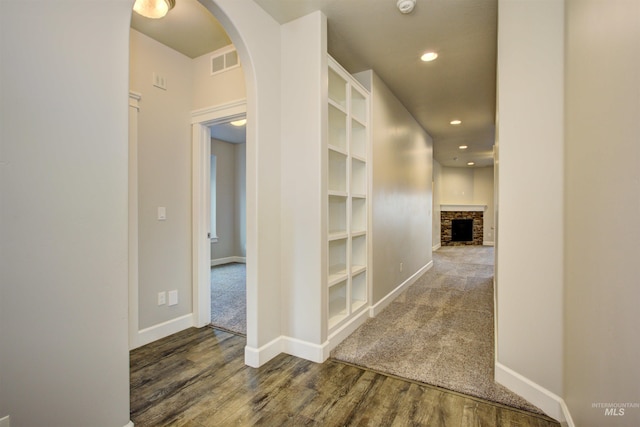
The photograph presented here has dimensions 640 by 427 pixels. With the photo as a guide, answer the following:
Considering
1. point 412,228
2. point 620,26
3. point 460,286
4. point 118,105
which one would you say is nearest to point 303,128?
point 118,105

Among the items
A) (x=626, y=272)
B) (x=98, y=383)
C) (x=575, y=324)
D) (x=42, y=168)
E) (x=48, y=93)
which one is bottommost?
(x=98, y=383)

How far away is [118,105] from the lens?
4.61 ft

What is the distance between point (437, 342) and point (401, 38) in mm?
2595

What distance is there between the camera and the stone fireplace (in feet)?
33.5

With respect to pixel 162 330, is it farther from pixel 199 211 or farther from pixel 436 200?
pixel 436 200

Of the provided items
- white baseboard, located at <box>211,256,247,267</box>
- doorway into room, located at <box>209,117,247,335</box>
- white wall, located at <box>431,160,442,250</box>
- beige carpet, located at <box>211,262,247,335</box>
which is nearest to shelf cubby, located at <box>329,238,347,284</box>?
beige carpet, located at <box>211,262,247,335</box>

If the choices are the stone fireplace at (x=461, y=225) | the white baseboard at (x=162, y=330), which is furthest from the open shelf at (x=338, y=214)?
the stone fireplace at (x=461, y=225)

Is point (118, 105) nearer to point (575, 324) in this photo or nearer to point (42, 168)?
point (42, 168)

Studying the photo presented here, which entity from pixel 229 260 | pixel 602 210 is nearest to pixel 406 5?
pixel 602 210

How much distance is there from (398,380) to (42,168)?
2200 millimetres

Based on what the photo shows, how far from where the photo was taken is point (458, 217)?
10297mm

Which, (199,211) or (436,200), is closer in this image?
(199,211)

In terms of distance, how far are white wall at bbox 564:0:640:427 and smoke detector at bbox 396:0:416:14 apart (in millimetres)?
912

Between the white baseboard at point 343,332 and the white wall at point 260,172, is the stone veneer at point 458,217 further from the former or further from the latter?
the white wall at point 260,172
